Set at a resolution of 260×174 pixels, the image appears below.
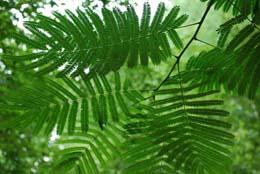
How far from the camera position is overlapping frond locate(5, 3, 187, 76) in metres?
0.89

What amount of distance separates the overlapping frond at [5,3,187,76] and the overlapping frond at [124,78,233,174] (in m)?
0.13

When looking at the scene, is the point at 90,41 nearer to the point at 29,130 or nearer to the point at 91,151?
the point at 91,151

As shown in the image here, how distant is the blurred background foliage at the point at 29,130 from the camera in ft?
8.84

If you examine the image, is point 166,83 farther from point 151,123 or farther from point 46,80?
point 46,80

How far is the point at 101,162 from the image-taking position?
1.07 metres

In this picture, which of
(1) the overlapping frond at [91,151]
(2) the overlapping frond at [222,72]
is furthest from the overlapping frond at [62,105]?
(2) the overlapping frond at [222,72]

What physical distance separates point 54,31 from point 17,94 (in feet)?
0.60

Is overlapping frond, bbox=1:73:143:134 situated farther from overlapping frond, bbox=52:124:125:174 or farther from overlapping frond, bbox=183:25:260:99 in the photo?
overlapping frond, bbox=183:25:260:99

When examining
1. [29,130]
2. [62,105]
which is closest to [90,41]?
[62,105]

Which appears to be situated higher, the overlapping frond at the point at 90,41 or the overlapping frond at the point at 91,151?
the overlapping frond at the point at 90,41

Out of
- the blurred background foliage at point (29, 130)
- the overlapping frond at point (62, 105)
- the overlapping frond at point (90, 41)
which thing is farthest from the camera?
the blurred background foliage at point (29, 130)

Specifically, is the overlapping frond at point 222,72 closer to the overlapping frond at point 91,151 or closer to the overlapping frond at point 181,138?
the overlapping frond at point 181,138

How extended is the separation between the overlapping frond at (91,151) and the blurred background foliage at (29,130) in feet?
0.24

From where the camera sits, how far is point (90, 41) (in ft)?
2.97
